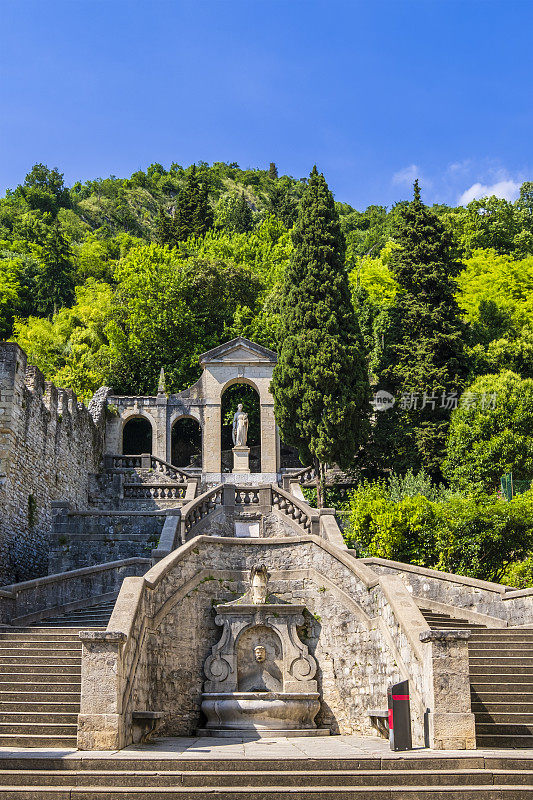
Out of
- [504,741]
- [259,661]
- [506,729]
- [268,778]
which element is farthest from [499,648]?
[268,778]

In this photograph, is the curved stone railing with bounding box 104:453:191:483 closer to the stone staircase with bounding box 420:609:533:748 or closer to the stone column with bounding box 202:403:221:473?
the stone column with bounding box 202:403:221:473

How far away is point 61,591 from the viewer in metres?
16.4

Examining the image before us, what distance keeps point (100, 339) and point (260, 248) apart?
12770mm

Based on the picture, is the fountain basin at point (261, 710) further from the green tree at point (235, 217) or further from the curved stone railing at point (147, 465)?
the green tree at point (235, 217)

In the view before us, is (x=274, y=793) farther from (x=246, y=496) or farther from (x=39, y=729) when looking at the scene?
(x=246, y=496)

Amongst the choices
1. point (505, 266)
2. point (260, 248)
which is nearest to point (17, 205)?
point (260, 248)

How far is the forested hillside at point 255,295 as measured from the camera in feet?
98.7

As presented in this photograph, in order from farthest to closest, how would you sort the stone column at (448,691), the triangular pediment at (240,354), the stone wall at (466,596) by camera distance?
the triangular pediment at (240,354), the stone wall at (466,596), the stone column at (448,691)

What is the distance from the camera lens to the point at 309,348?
86.9 ft

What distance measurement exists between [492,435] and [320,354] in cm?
602

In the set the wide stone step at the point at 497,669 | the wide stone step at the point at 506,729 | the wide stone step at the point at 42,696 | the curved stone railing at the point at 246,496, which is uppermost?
the curved stone railing at the point at 246,496

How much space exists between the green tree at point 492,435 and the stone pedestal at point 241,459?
7.28 meters

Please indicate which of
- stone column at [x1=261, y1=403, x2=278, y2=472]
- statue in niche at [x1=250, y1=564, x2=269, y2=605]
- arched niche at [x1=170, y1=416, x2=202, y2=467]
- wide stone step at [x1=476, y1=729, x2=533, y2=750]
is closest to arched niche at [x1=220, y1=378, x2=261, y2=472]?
arched niche at [x1=170, y1=416, x2=202, y2=467]

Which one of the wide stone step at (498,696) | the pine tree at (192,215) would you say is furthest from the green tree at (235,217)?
the wide stone step at (498,696)
